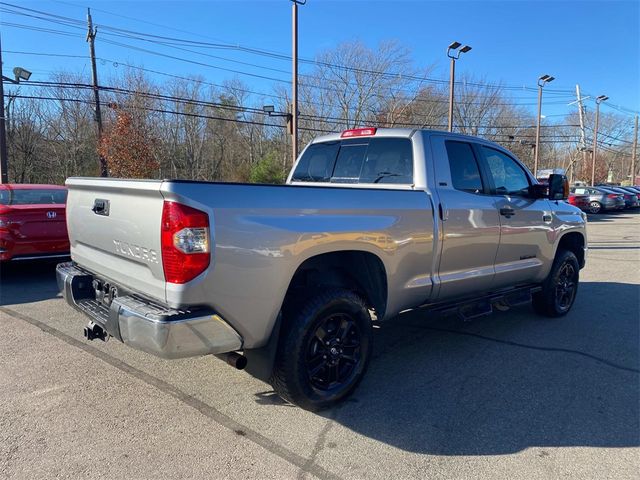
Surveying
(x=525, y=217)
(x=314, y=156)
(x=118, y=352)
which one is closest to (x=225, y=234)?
(x=118, y=352)

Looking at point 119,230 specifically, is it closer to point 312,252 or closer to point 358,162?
point 312,252

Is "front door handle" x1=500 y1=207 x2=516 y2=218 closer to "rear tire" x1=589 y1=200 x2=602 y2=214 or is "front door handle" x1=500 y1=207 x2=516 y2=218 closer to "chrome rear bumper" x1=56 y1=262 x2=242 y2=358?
"chrome rear bumper" x1=56 y1=262 x2=242 y2=358

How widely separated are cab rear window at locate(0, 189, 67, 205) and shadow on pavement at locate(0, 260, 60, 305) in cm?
99

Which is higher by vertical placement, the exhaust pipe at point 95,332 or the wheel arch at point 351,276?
the wheel arch at point 351,276

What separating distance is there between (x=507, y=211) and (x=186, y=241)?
338 centimetres

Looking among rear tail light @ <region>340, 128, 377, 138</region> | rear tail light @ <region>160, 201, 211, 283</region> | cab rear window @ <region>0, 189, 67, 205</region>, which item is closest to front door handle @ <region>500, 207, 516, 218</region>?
rear tail light @ <region>340, 128, 377, 138</region>

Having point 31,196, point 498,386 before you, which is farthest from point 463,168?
point 31,196

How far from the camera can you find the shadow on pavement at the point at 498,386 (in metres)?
3.10

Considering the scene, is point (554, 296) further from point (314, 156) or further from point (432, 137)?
point (314, 156)

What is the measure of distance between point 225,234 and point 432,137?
240 cm

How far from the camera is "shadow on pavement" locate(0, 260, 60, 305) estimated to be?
6324mm

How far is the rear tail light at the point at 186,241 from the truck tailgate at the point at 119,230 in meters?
0.11

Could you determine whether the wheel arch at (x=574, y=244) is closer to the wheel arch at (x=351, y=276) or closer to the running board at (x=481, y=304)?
the running board at (x=481, y=304)

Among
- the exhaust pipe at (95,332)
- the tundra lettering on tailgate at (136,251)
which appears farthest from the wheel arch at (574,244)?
the exhaust pipe at (95,332)
